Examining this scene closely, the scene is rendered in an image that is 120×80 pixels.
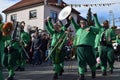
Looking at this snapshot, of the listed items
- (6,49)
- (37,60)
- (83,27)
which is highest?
(83,27)

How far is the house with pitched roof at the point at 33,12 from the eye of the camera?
137 ft

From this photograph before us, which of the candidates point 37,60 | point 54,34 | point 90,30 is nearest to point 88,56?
point 90,30

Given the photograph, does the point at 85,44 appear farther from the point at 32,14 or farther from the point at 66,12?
the point at 32,14

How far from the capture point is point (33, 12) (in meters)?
44.0

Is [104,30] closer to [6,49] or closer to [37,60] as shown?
[6,49]

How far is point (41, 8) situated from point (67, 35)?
30928mm

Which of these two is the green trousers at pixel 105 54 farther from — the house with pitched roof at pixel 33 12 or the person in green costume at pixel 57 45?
the house with pitched roof at pixel 33 12

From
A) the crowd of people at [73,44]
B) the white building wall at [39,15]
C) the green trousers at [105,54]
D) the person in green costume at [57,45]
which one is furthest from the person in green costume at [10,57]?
the white building wall at [39,15]

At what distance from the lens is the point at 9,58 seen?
407 inches

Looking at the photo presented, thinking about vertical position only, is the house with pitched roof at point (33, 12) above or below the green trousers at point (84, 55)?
above

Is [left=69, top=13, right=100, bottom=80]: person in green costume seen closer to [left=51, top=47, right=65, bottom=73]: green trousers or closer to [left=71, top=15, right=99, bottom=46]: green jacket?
[left=71, top=15, right=99, bottom=46]: green jacket

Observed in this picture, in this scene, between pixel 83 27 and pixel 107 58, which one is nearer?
pixel 83 27

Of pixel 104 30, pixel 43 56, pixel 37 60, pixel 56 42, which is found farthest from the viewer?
pixel 43 56

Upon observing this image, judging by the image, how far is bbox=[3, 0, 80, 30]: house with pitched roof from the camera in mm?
41625
